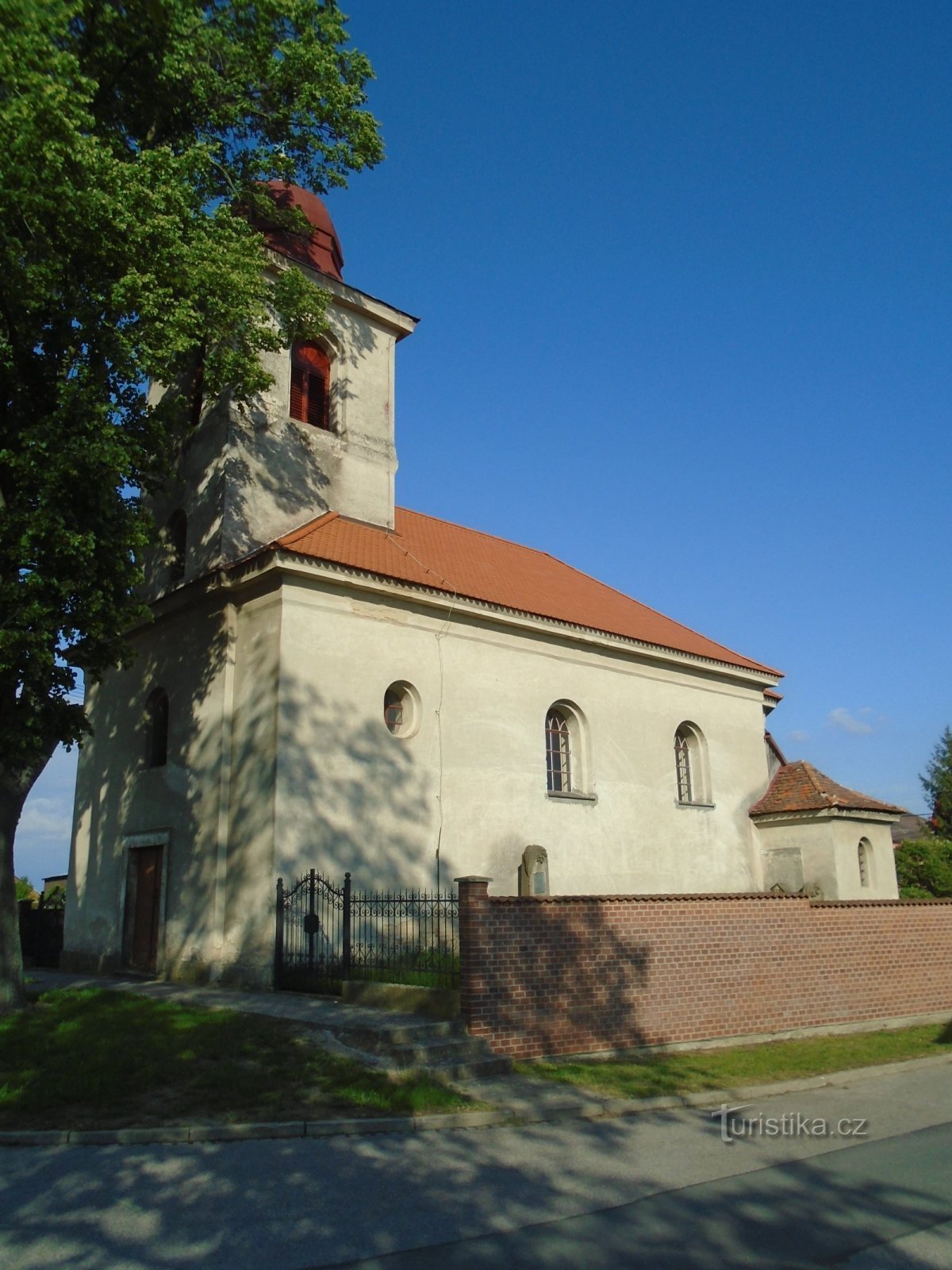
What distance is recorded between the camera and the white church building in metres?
16.4

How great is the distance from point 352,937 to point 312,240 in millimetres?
14897

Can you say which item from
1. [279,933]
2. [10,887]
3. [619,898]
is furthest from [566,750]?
[10,887]

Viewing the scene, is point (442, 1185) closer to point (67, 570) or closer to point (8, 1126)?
point (8, 1126)

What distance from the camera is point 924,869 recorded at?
26.5 meters

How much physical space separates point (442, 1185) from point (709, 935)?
7.45 metres

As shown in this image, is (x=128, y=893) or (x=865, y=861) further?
(x=865, y=861)

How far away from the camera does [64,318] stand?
1377cm

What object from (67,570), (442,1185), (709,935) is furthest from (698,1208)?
(67,570)

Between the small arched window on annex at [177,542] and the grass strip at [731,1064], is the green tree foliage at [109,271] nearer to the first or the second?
the small arched window on annex at [177,542]

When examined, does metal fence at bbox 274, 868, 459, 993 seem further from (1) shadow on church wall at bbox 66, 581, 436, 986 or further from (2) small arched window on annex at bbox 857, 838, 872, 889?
(2) small arched window on annex at bbox 857, 838, 872, 889

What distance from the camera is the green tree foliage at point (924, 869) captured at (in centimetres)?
2619

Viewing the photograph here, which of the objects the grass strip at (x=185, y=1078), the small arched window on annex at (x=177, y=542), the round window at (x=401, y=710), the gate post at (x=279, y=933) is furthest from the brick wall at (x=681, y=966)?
the small arched window on annex at (x=177, y=542)

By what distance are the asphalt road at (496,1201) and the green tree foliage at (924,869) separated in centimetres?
1923

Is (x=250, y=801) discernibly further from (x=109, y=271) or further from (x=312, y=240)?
(x=312, y=240)
